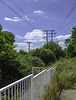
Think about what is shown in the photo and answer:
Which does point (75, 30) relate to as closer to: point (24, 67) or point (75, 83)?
point (24, 67)

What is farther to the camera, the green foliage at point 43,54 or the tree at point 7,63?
the green foliage at point 43,54

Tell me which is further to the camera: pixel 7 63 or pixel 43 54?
pixel 43 54

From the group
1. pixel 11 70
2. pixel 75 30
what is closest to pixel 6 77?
pixel 11 70

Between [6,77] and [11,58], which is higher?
[11,58]

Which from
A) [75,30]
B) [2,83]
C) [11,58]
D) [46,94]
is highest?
[75,30]

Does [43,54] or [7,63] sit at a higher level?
[43,54]

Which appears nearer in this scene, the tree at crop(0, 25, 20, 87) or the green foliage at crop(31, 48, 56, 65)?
the tree at crop(0, 25, 20, 87)

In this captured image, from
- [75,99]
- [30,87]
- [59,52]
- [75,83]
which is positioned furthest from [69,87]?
[59,52]

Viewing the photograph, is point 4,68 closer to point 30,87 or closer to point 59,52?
point 30,87

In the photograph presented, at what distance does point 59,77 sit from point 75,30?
14.3 metres

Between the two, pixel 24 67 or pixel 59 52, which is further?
pixel 59 52

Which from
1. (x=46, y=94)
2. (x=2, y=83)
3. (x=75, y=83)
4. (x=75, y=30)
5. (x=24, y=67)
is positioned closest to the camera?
(x=46, y=94)

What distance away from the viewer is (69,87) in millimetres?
Answer: 5449

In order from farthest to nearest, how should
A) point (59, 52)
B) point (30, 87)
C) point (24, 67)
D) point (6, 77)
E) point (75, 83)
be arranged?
1. point (59, 52)
2. point (24, 67)
3. point (6, 77)
4. point (75, 83)
5. point (30, 87)
